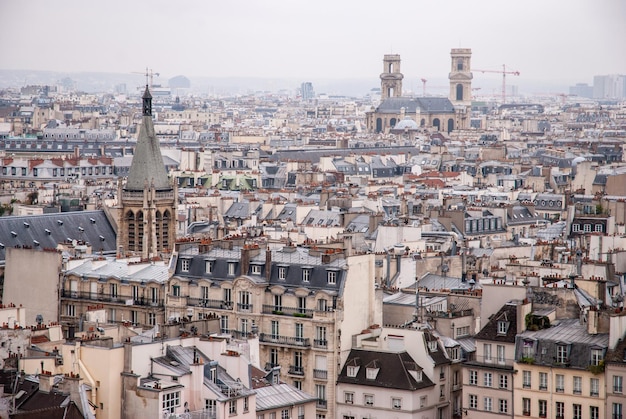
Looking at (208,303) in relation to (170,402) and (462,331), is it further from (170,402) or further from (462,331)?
(170,402)

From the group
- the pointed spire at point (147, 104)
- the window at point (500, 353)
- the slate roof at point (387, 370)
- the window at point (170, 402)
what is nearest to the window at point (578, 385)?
the window at point (500, 353)

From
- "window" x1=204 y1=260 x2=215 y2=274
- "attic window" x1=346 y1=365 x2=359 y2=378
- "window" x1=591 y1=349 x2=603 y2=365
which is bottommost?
"attic window" x1=346 y1=365 x2=359 y2=378

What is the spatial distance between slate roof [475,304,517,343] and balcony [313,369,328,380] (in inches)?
155

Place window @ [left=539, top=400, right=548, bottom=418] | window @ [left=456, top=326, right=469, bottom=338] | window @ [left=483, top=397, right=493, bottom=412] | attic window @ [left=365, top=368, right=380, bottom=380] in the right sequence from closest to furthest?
window @ [left=539, top=400, right=548, bottom=418] → window @ [left=483, top=397, right=493, bottom=412] → attic window @ [left=365, top=368, right=380, bottom=380] → window @ [left=456, top=326, right=469, bottom=338]

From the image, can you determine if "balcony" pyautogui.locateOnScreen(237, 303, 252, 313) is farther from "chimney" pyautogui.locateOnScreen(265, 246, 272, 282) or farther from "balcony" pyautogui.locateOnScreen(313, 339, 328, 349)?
"balcony" pyautogui.locateOnScreen(313, 339, 328, 349)

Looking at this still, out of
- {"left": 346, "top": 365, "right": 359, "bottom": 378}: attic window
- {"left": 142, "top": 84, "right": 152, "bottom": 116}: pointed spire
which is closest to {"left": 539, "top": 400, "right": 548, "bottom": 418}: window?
{"left": 346, "top": 365, "right": 359, "bottom": 378}: attic window

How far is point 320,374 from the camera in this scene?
1635 inches

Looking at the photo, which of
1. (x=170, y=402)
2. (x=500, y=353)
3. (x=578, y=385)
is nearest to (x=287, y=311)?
(x=500, y=353)

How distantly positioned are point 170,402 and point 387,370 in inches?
341

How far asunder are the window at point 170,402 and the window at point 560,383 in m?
9.46

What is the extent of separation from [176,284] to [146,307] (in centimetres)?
142

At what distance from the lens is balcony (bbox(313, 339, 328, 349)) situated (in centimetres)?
4169

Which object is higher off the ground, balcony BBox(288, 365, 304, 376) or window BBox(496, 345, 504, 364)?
window BBox(496, 345, 504, 364)

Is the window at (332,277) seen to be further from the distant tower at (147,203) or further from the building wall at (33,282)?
the distant tower at (147,203)
